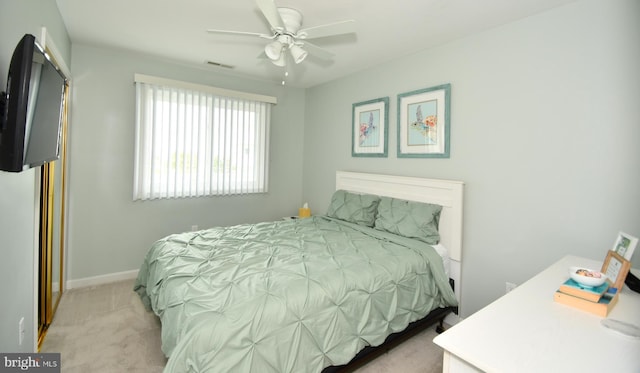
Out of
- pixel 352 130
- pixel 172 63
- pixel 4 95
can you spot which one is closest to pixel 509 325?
pixel 4 95

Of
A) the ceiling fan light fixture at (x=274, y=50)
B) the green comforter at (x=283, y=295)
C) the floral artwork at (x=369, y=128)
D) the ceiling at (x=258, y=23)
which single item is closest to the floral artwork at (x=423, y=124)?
the floral artwork at (x=369, y=128)

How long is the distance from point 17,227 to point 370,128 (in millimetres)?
3113

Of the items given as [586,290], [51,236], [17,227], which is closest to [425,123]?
[586,290]

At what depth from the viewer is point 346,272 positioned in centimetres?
193

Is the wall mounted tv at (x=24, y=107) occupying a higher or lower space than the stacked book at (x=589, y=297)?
higher

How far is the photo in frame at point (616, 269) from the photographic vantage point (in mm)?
1322

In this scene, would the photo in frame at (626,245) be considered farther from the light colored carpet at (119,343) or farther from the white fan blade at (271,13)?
the white fan blade at (271,13)

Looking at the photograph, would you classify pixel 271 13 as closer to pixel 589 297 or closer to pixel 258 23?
pixel 258 23

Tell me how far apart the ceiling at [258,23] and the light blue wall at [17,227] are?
2.06 ft

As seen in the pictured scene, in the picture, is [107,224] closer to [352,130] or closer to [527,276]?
[352,130]

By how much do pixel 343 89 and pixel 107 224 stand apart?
10.8 ft

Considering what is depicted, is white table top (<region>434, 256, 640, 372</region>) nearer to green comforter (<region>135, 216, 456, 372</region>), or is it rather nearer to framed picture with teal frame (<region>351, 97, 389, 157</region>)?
green comforter (<region>135, 216, 456, 372</region>)

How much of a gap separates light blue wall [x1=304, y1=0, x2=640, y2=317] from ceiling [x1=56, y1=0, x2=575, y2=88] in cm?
24

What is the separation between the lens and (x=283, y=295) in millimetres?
1627
